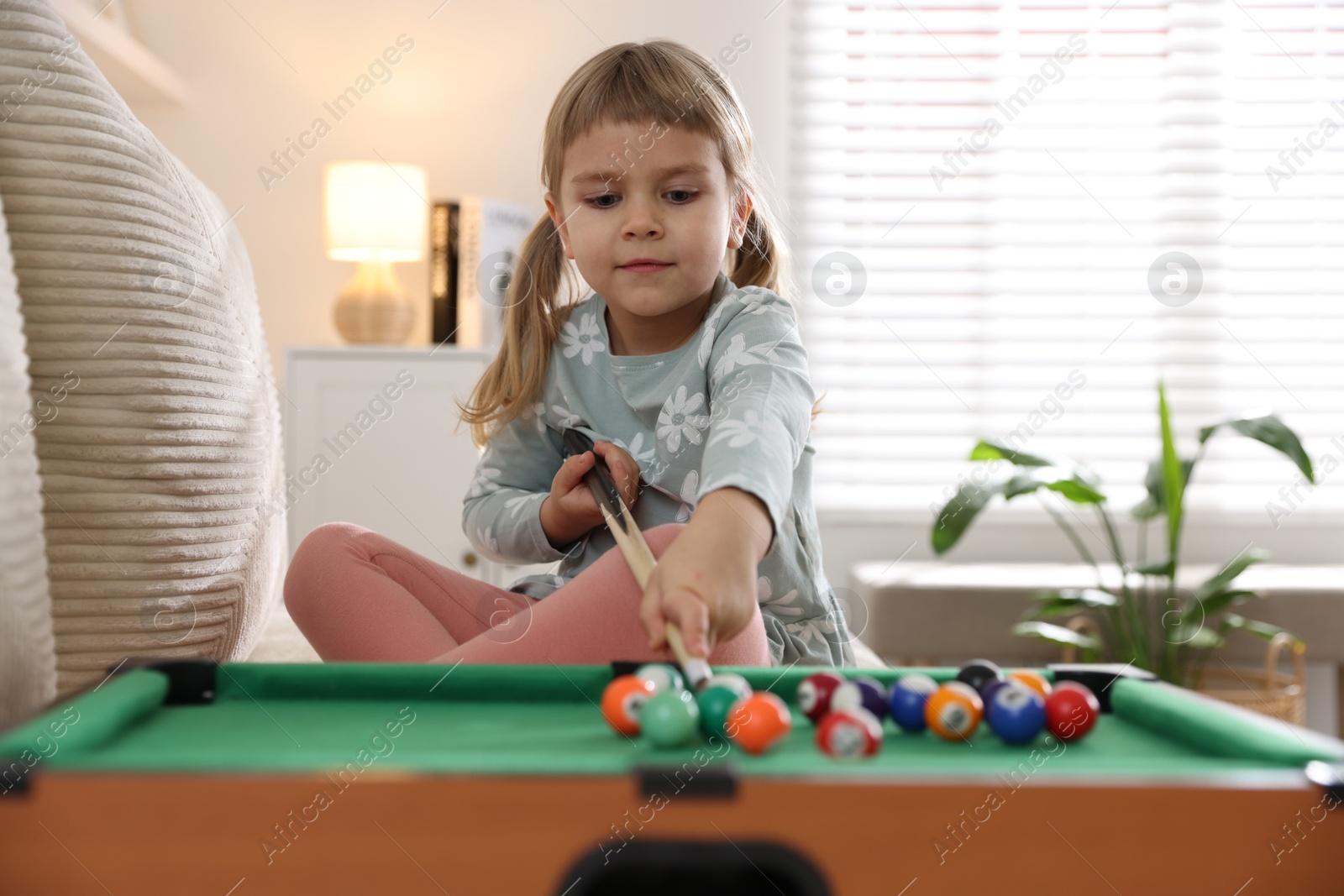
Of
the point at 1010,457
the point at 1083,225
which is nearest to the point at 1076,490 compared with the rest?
the point at 1010,457

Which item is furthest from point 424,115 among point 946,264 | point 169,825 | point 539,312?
point 169,825

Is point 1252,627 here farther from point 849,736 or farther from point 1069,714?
point 849,736

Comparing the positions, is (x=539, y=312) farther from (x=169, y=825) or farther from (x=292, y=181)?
(x=292, y=181)

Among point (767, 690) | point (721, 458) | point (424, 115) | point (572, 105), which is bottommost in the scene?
point (767, 690)

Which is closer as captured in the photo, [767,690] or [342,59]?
[767,690]

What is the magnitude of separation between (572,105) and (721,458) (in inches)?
19.9

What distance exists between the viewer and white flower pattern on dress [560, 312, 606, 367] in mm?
1212

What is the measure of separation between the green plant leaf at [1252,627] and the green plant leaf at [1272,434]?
0.28 meters

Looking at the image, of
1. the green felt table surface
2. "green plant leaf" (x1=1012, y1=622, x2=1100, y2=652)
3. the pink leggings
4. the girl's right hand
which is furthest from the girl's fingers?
"green plant leaf" (x1=1012, y1=622, x2=1100, y2=652)

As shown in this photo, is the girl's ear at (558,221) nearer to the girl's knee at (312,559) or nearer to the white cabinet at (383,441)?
the girl's knee at (312,559)

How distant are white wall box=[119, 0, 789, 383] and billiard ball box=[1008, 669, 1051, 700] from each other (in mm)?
1981

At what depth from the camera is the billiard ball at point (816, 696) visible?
2.13 feet

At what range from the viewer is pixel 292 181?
2.54 meters

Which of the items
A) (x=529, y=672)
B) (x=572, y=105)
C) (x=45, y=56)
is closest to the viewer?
(x=529, y=672)
